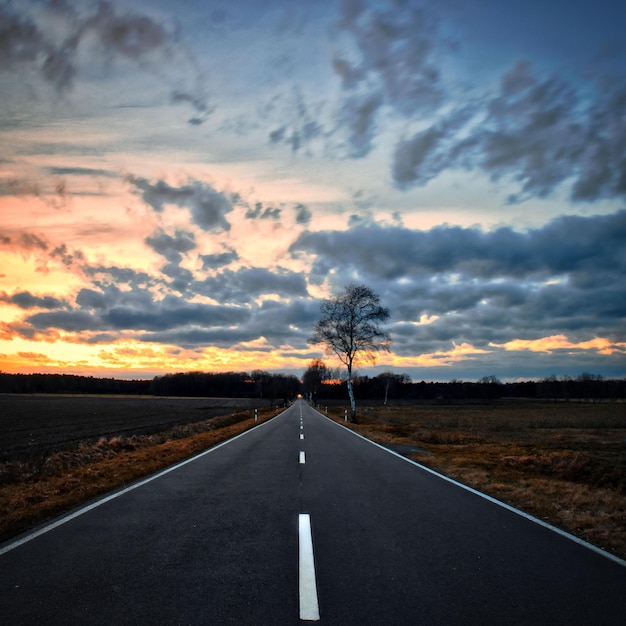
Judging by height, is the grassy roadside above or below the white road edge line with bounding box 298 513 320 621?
below

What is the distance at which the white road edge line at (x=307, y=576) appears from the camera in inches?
145

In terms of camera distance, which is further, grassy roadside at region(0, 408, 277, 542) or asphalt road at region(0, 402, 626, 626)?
grassy roadside at region(0, 408, 277, 542)

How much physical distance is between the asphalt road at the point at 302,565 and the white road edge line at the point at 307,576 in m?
0.02

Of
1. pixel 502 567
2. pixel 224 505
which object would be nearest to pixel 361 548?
pixel 502 567

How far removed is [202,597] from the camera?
400 cm

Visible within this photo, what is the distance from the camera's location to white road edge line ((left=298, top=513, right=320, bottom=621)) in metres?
3.68

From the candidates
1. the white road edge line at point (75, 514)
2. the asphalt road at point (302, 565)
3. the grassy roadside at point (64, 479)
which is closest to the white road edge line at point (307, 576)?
the asphalt road at point (302, 565)

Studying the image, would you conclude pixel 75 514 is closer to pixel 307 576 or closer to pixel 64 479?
pixel 64 479

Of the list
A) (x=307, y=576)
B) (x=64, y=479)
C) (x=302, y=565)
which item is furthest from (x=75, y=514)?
(x=307, y=576)

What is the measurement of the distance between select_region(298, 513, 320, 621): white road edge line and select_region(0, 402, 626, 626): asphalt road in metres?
0.02

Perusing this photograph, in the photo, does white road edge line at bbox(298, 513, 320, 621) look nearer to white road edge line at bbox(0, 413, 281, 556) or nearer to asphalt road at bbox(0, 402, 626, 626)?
asphalt road at bbox(0, 402, 626, 626)

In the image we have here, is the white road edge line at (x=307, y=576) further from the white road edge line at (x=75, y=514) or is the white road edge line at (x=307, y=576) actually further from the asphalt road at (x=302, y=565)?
the white road edge line at (x=75, y=514)

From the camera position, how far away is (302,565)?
4.75m

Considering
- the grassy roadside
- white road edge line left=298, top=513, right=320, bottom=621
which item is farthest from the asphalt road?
the grassy roadside
